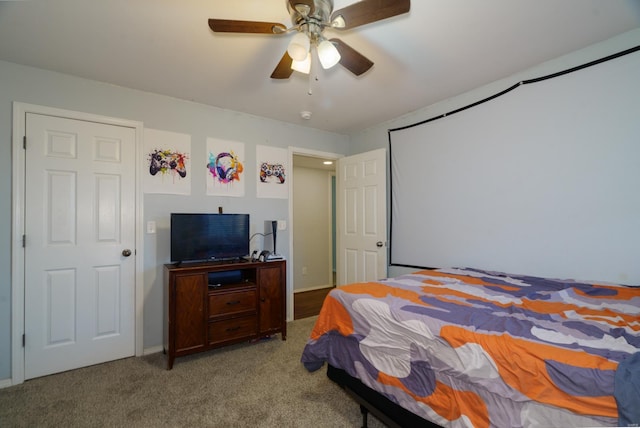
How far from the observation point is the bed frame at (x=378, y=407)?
138 centimetres

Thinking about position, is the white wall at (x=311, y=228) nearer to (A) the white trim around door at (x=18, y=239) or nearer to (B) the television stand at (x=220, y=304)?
(B) the television stand at (x=220, y=304)

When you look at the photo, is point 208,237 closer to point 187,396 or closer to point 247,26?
point 187,396

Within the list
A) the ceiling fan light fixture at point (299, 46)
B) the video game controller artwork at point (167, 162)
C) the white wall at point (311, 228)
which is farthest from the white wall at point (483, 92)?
the video game controller artwork at point (167, 162)

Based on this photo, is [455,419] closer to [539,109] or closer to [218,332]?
[218,332]

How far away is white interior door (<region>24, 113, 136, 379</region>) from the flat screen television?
0.45 m

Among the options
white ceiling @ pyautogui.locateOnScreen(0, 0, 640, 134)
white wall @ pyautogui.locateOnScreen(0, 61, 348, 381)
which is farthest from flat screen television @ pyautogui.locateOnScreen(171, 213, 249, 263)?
white ceiling @ pyautogui.locateOnScreen(0, 0, 640, 134)

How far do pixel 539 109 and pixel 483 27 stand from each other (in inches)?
35.8

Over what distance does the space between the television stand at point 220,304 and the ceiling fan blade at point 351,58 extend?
194 cm

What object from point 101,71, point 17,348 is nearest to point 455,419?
point 17,348

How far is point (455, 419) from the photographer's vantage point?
1182 millimetres

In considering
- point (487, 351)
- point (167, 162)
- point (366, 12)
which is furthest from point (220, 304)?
point (366, 12)

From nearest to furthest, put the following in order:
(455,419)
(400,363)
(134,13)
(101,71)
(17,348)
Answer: (455,419), (400,363), (134,13), (17,348), (101,71)

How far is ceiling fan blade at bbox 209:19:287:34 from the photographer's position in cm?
145

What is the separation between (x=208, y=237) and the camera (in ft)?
9.16
